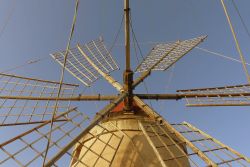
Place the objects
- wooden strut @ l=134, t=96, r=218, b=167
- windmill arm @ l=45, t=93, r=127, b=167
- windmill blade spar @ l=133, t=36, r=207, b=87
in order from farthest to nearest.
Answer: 1. windmill blade spar @ l=133, t=36, r=207, b=87
2. wooden strut @ l=134, t=96, r=218, b=167
3. windmill arm @ l=45, t=93, r=127, b=167

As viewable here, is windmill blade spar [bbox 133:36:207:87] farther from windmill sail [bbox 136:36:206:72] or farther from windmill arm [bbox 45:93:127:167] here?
windmill arm [bbox 45:93:127:167]

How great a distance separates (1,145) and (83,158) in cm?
220

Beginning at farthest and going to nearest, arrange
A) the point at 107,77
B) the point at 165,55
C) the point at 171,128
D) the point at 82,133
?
the point at 165,55, the point at 107,77, the point at 171,128, the point at 82,133

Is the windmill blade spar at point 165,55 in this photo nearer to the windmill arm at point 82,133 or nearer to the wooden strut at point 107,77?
the wooden strut at point 107,77

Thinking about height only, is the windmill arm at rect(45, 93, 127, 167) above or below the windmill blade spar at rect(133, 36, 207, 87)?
below

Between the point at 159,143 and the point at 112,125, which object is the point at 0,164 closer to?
the point at 112,125

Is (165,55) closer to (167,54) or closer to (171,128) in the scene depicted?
(167,54)

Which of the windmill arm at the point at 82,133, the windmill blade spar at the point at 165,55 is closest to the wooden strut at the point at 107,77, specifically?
the windmill blade spar at the point at 165,55

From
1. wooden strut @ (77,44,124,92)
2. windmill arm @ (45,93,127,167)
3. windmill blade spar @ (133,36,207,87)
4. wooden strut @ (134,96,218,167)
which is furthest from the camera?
windmill blade spar @ (133,36,207,87)

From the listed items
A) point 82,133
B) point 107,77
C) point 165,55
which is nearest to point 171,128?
point 82,133

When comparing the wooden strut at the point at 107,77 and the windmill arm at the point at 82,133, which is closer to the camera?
the windmill arm at the point at 82,133

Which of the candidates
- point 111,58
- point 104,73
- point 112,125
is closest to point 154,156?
point 112,125

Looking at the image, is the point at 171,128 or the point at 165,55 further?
the point at 165,55

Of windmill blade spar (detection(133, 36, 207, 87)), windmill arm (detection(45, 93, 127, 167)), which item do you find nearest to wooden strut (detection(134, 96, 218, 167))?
windmill arm (detection(45, 93, 127, 167))
